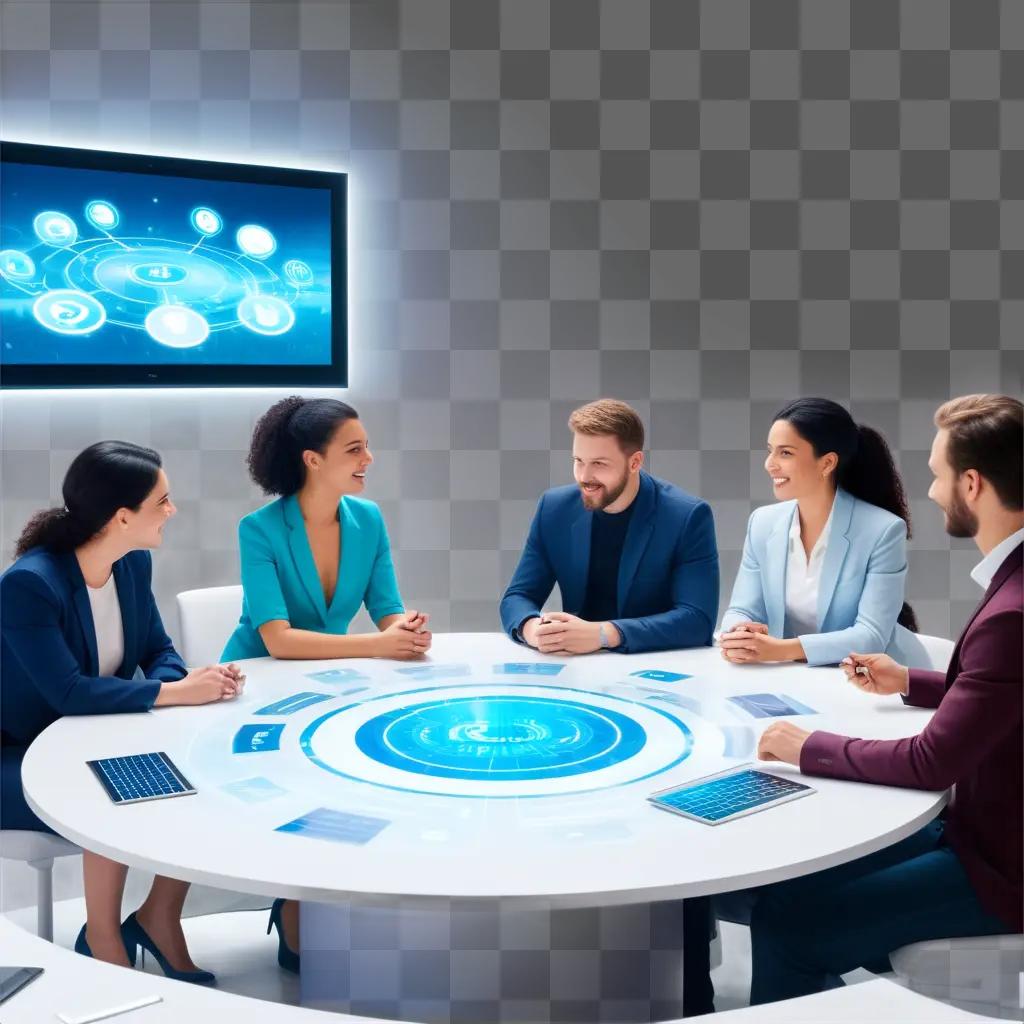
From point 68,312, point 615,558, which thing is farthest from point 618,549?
point 68,312

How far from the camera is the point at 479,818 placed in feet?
5.23

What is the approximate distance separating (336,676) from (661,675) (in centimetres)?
77

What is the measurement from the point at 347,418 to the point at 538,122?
5.89ft

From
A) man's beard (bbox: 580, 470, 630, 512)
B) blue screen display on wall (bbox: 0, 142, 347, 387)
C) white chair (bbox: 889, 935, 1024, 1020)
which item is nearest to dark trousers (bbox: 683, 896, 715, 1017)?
white chair (bbox: 889, 935, 1024, 1020)

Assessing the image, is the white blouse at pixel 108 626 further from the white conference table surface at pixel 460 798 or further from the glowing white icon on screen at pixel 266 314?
the glowing white icon on screen at pixel 266 314

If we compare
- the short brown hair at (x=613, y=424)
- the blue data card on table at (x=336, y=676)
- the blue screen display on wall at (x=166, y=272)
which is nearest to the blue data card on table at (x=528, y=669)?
the blue data card on table at (x=336, y=676)

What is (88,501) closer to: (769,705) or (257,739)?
(257,739)

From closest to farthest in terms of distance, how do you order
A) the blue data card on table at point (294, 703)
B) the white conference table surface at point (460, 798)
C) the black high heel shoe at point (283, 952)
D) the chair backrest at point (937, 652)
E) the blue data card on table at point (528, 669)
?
1. the white conference table surface at point (460, 798)
2. the blue data card on table at point (294, 703)
3. the blue data card on table at point (528, 669)
4. the black high heel shoe at point (283, 952)
5. the chair backrest at point (937, 652)

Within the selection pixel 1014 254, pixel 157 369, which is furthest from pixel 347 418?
pixel 1014 254

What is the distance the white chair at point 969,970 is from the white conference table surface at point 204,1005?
0.28 meters

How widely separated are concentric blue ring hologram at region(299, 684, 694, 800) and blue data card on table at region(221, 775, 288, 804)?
0.11 m

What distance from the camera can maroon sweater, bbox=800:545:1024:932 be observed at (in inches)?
66.1

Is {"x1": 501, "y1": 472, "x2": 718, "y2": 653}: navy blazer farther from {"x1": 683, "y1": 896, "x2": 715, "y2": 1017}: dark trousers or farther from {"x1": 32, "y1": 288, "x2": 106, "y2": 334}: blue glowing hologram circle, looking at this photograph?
{"x1": 32, "y1": 288, "x2": 106, "y2": 334}: blue glowing hologram circle

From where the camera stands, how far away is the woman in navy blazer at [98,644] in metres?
2.21
